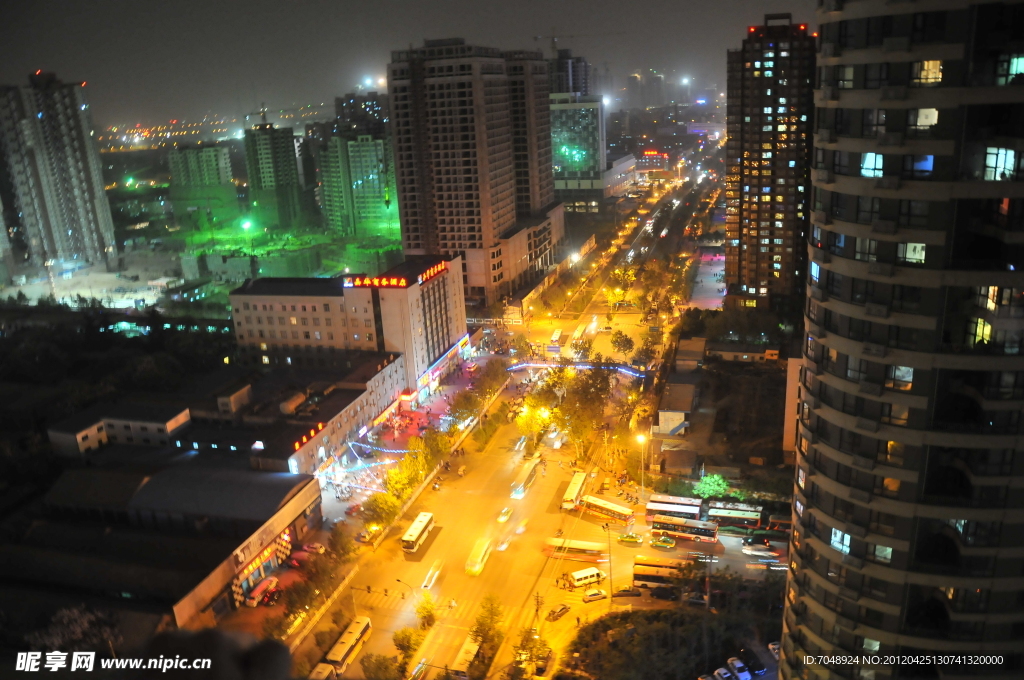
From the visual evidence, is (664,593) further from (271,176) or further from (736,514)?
(271,176)

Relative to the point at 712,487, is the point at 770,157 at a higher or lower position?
higher

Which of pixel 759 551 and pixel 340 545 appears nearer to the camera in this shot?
pixel 340 545

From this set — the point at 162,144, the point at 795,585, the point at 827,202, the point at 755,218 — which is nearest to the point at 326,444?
the point at 795,585

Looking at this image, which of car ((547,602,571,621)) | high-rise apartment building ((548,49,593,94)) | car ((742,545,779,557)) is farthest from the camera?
high-rise apartment building ((548,49,593,94))

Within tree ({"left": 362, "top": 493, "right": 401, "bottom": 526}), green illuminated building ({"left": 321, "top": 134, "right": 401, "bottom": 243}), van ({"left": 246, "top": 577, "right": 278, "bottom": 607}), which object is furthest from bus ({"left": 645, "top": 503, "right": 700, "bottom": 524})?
green illuminated building ({"left": 321, "top": 134, "right": 401, "bottom": 243})

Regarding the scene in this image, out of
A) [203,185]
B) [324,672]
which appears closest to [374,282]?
[324,672]

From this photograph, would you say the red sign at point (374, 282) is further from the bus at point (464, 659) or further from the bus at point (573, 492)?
the bus at point (464, 659)

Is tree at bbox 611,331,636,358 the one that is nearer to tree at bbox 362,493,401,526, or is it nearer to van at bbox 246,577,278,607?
tree at bbox 362,493,401,526
